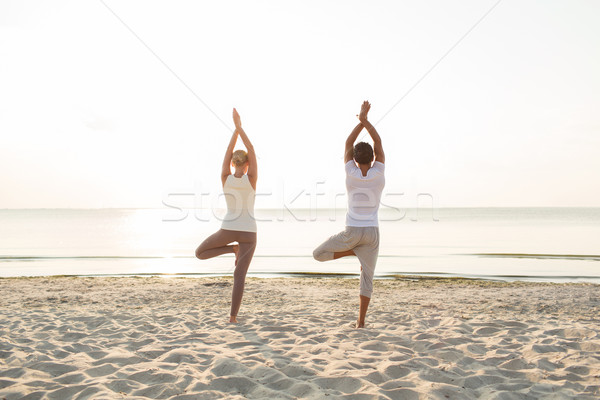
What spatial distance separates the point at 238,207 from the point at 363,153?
1.79 meters

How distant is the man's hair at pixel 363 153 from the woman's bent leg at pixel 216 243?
1.91 metres

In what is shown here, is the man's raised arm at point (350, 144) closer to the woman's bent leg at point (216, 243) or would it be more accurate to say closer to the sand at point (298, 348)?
the woman's bent leg at point (216, 243)

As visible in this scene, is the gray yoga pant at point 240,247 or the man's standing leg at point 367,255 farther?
the gray yoga pant at point 240,247

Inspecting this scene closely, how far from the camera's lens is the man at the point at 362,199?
212 inches

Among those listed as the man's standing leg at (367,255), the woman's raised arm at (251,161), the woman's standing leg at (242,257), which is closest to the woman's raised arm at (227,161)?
the woman's raised arm at (251,161)

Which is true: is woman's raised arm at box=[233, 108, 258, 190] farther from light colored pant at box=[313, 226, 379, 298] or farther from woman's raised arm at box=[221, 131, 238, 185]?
light colored pant at box=[313, 226, 379, 298]

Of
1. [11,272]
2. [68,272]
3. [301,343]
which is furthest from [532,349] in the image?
[11,272]

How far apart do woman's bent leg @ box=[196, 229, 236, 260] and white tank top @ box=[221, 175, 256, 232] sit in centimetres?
9

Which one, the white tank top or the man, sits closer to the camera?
the man

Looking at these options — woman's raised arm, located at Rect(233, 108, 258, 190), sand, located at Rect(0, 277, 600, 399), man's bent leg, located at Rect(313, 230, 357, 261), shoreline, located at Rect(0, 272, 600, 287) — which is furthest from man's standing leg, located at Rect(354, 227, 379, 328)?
shoreline, located at Rect(0, 272, 600, 287)

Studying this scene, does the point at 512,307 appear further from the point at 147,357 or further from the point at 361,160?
the point at 147,357

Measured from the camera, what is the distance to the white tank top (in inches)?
228

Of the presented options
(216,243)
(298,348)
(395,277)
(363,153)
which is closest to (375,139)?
(363,153)

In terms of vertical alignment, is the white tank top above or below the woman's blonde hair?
below
